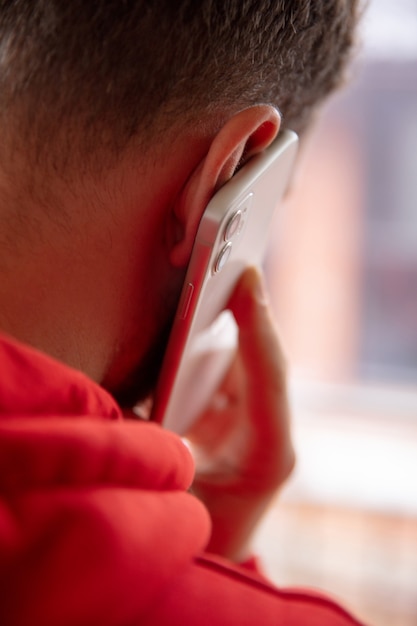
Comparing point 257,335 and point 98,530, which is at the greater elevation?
point 98,530

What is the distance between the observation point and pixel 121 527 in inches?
15.9

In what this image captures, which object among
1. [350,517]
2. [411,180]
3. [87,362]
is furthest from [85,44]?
[411,180]

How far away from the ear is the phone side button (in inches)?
1.0

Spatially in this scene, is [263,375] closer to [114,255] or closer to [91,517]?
[114,255]

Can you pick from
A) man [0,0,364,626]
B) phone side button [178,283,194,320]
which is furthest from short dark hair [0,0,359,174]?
phone side button [178,283,194,320]

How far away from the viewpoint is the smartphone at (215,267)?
530mm

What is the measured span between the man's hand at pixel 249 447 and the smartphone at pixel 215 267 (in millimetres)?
42

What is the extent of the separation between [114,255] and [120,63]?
13 cm

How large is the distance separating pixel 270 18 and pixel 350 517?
1649 millimetres

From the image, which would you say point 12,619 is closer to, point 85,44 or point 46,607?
point 46,607

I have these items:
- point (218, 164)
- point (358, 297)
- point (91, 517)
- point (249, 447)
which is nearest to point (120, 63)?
point (218, 164)

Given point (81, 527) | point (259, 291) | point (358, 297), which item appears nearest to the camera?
point (81, 527)

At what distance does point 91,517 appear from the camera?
0.40m

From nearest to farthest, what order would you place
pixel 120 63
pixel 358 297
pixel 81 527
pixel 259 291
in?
pixel 81 527, pixel 120 63, pixel 259 291, pixel 358 297
